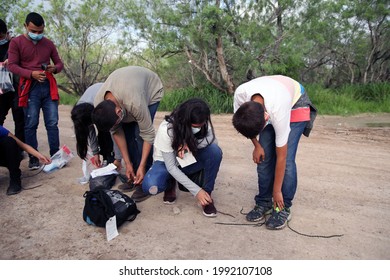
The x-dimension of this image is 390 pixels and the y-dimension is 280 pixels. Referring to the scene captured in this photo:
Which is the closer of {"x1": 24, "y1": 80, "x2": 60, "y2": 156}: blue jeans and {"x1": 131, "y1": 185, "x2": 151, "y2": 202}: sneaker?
{"x1": 131, "y1": 185, "x2": 151, "y2": 202}: sneaker

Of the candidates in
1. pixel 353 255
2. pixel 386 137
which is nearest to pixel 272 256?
pixel 353 255

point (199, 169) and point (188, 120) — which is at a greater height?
point (188, 120)

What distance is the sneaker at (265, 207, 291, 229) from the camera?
2.48 meters

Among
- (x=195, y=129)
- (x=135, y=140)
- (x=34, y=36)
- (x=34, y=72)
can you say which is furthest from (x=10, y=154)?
(x=195, y=129)

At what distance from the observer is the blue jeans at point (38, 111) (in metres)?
3.69

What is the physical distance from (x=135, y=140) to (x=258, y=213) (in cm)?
143

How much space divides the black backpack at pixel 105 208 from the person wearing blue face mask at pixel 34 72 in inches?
66.0

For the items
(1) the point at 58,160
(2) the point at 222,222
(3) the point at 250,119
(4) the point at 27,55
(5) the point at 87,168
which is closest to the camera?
(3) the point at 250,119

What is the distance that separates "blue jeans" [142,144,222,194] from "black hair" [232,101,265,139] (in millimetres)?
686

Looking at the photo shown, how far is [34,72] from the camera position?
11.7ft

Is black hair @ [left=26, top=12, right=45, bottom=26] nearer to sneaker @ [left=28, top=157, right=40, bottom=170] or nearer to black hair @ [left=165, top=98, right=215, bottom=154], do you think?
sneaker @ [left=28, top=157, right=40, bottom=170]

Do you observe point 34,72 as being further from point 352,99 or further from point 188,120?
point 352,99

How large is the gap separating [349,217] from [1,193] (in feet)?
10.9

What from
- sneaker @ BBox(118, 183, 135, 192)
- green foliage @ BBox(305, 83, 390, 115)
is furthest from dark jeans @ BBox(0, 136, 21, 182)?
green foliage @ BBox(305, 83, 390, 115)
